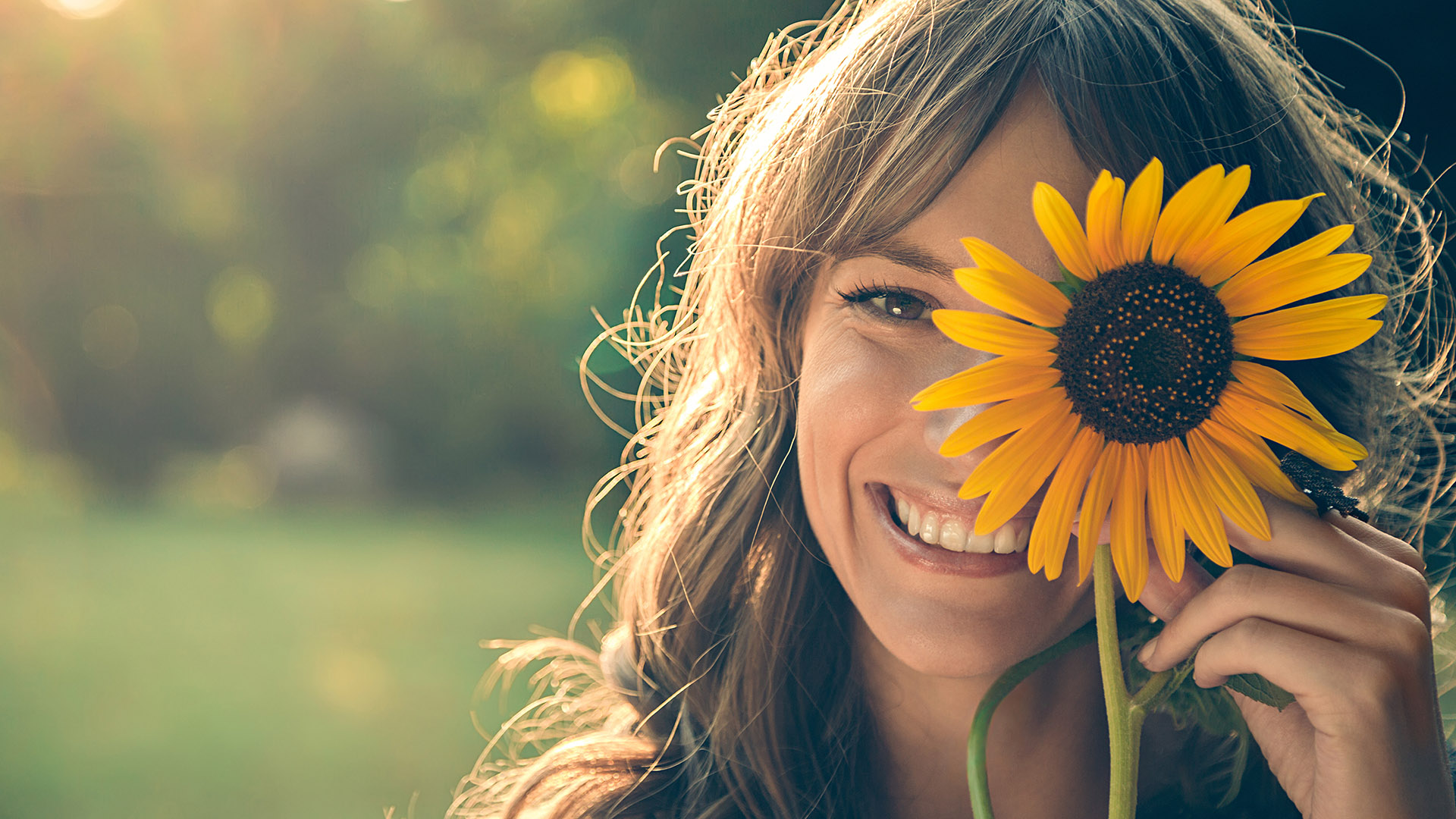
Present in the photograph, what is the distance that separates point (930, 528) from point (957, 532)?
1.1 inches

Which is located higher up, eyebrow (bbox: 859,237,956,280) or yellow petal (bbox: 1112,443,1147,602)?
eyebrow (bbox: 859,237,956,280)

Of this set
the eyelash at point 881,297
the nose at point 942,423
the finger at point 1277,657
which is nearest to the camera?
the finger at point 1277,657

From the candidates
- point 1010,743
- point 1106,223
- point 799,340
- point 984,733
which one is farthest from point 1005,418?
point 1010,743

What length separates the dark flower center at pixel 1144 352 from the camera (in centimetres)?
59

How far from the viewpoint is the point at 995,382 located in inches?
23.7

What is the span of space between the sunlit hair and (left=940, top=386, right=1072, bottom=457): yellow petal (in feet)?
1.30

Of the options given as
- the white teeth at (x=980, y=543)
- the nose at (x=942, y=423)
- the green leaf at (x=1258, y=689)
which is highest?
the nose at (x=942, y=423)

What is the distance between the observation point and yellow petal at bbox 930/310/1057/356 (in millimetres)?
586

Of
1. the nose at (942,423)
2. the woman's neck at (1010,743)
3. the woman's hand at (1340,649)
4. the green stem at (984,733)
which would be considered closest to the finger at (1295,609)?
the woman's hand at (1340,649)

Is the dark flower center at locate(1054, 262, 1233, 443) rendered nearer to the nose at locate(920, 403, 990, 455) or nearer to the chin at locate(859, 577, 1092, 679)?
the nose at locate(920, 403, 990, 455)

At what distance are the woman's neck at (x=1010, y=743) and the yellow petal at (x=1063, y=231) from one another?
0.76 metres

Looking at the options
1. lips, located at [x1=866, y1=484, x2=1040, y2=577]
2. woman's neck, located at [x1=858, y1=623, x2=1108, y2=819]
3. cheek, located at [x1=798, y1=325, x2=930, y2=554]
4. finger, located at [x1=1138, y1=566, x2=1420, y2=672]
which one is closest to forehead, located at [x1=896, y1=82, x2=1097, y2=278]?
cheek, located at [x1=798, y1=325, x2=930, y2=554]

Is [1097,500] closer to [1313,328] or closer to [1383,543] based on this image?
[1313,328]

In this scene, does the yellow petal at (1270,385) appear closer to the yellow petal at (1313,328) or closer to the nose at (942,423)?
the yellow petal at (1313,328)
